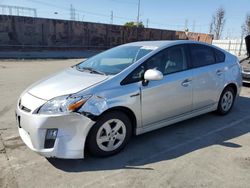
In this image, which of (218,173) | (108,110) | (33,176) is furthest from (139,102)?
(33,176)

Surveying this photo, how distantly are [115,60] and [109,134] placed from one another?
128cm

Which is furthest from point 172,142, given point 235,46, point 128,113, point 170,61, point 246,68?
point 235,46

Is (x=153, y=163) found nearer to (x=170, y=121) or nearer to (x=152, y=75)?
(x=170, y=121)

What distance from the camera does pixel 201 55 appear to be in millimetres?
4844

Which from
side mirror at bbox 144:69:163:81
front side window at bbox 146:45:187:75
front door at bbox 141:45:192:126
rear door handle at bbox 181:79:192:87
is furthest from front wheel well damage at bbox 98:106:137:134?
rear door handle at bbox 181:79:192:87

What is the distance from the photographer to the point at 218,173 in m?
3.26

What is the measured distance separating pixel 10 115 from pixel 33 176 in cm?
261

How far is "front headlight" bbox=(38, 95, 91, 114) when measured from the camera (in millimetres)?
3137

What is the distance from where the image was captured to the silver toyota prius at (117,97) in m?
3.17

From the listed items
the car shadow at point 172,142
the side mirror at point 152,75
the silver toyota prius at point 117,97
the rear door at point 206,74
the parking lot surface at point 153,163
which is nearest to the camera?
the parking lot surface at point 153,163

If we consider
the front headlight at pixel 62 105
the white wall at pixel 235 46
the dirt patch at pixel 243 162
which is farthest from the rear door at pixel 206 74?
the white wall at pixel 235 46

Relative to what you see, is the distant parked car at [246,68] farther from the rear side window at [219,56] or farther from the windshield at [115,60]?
the windshield at [115,60]

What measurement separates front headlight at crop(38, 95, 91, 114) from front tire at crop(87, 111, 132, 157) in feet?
1.17

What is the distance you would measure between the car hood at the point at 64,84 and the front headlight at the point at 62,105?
0.09m
